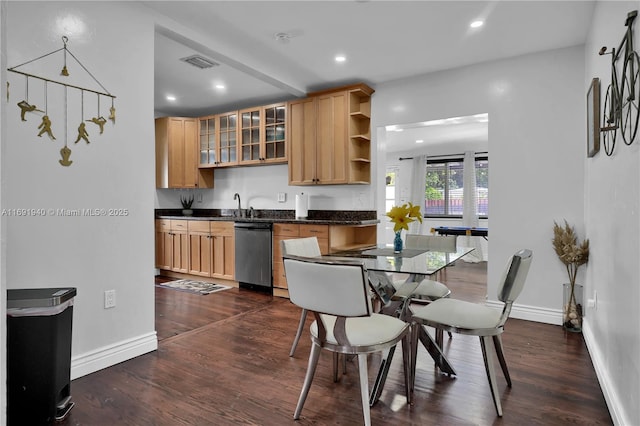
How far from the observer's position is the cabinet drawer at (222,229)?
5020mm

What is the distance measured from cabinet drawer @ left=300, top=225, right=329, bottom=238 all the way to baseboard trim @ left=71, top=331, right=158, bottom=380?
202cm

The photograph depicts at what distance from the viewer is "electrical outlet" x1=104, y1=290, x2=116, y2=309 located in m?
2.52

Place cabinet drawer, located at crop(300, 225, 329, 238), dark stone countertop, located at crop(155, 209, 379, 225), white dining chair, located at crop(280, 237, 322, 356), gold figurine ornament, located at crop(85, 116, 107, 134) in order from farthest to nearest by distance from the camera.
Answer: dark stone countertop, located at crop(155, 209, 379, 225) → cabinet drawer, located at crop(300, 225, 329, 238) → white dining chair, located at crop(280, 237, 322, 356) → gold figurine ornament, located at crop(85, 116, 107, 134)

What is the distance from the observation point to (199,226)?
17.4 ft

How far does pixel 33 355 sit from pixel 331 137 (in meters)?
3.52

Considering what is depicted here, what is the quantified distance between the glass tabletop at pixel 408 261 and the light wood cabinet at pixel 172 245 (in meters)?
3.30

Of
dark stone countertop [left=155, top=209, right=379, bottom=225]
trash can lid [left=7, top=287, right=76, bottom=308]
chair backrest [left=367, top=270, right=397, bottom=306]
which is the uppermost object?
dark stone countertop [left=155, top=209, right=379, bottom=225]

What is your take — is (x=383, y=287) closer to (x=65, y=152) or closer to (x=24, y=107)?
(x=65, y=152)

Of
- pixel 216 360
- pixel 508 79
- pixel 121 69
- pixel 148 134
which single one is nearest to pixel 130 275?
pixel 216 360

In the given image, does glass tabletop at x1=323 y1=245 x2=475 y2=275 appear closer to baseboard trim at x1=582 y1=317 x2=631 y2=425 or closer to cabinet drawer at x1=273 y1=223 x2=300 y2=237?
baseboard trim at x1=582 y1=317 x2=631 y2=425

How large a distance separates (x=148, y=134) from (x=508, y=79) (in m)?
3.36

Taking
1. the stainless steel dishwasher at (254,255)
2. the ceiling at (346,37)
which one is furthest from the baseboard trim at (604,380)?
the stainless steel dishwasher at (254,255)

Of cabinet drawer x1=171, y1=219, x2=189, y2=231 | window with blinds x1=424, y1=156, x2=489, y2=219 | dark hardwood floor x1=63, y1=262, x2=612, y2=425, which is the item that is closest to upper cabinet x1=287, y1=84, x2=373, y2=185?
cabinet drawer x1=171, y1=219, x2=189, y2=231

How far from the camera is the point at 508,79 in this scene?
3764mm
